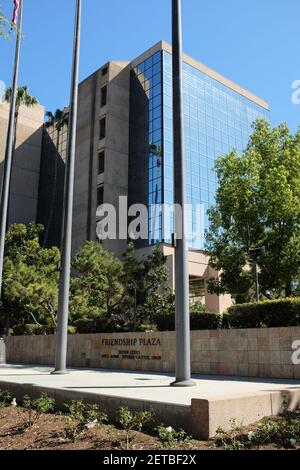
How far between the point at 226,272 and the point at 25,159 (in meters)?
44.1

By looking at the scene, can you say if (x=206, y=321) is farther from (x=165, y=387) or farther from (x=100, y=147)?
(x=100, y=147)

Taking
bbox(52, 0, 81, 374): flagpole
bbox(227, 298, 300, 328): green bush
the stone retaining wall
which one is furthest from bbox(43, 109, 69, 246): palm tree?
bbox(227, 298, 300, 328): green bush

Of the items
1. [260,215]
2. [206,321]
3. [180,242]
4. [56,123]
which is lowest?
[206,321]

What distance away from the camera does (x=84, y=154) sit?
52.9 meters

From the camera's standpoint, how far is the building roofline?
5122cm

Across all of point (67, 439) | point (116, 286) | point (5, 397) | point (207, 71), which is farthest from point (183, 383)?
point (207, 71)

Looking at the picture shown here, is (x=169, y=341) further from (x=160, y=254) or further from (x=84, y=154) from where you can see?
(x=84, y=154)

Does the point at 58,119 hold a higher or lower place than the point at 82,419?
higher

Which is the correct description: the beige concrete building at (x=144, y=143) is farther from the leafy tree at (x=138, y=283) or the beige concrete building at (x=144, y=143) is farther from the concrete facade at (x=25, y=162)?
the leafy tree at (x=138, y=283)

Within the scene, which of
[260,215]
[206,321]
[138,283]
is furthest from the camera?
[138,283]

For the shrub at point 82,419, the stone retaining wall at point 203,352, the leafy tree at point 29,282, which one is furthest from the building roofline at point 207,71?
the shrub at point 82,419

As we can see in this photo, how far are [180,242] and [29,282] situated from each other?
12.9 m

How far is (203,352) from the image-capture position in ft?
48.9

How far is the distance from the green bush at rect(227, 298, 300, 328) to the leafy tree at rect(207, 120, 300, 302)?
5.85m
